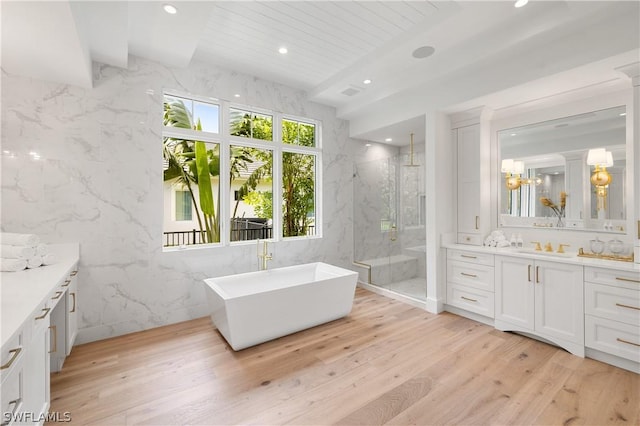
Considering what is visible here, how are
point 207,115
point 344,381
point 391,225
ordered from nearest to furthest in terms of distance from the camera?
point 344,381 → point 207,115 → point 391,225

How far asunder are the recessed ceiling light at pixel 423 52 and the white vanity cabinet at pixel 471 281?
230cm

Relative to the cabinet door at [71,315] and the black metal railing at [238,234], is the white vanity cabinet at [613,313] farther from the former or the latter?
the cabinet door at [71,315]

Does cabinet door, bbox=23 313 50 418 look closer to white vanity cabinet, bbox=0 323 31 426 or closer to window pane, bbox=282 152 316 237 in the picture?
white vanity cabinet, bbox=0 323 31 426

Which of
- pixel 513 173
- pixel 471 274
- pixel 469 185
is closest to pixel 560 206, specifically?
pixel 513 173

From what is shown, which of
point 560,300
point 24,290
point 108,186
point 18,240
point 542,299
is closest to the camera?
point 24,290

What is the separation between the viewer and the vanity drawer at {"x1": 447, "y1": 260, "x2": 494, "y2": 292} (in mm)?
3238

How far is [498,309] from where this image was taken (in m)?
3.13

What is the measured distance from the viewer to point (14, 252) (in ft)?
6.76

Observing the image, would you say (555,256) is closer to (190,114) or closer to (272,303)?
(272,303)

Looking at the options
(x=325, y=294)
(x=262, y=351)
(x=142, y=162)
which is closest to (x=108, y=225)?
(x=142, y=162)

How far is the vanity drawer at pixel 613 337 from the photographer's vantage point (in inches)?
89.8

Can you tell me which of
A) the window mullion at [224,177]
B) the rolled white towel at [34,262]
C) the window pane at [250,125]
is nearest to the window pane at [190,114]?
the window mullion at [224,177]

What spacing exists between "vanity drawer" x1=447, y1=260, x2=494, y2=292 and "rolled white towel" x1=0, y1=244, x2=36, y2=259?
4133 mm

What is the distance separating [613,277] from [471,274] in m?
1.21
